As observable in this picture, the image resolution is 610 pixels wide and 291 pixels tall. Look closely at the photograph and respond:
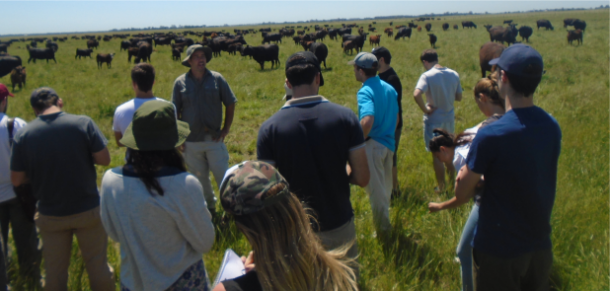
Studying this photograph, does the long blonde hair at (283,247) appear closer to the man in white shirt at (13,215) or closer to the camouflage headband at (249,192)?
the camouflage headband at (249,192)

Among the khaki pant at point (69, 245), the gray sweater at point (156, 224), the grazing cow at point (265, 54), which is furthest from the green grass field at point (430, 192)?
the grazing cow at point (265, 54)

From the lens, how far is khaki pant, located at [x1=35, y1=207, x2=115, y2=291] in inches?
106

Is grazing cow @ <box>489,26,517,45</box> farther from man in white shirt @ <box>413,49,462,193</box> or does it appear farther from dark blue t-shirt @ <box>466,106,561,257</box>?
dark blue t-shirt @ <box>466,106,561,257</box>

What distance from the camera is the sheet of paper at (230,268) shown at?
65.2 inches

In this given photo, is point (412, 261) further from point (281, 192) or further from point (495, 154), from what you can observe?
point (281, 192)

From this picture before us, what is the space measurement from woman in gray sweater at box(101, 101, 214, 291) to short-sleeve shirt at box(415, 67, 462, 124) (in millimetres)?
3353

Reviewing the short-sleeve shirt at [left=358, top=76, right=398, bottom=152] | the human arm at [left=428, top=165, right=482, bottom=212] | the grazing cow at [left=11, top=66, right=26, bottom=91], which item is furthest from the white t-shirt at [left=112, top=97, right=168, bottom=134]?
the grazing cow at [left=11, top=66, right=26, bottom=91]

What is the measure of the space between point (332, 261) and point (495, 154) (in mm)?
1010

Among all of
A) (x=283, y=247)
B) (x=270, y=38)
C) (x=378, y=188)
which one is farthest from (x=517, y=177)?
(x=270, y=38)

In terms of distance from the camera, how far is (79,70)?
21.7 meters

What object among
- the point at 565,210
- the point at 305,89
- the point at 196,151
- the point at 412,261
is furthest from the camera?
the point at 196,151

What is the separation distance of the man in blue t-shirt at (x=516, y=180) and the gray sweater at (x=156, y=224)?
1.43 metres

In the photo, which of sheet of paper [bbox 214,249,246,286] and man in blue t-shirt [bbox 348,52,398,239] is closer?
sheet of paper [bbox 214,249,246,286]

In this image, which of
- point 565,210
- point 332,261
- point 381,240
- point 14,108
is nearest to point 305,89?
point 332,261
